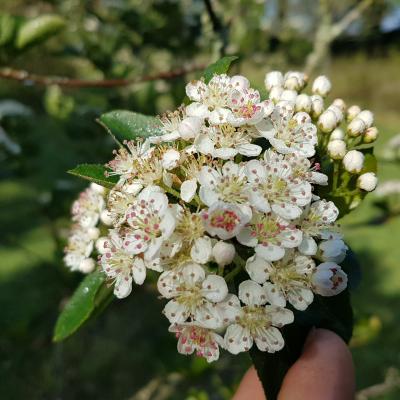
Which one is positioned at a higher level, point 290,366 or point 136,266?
point 136,266

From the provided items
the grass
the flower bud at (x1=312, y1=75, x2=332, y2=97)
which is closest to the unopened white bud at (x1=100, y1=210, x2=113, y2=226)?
the flower bud at (x1=312, y1=75, x2=332, y2=97)

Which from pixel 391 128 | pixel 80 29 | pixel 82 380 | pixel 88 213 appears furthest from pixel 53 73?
pixel 88 213

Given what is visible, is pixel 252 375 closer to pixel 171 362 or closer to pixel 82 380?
pixel 171 362

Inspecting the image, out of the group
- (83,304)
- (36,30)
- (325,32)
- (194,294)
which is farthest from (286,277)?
(325,32)

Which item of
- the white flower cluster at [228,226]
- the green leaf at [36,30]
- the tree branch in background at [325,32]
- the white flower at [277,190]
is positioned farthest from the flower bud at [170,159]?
the tree branch in background at [325,32]

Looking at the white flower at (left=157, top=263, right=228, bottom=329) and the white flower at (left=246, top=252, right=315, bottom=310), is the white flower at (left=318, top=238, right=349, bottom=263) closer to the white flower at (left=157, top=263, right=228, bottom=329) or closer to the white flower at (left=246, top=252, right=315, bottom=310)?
the white flower at (left=246, top=252, right=315, bottom=310)
